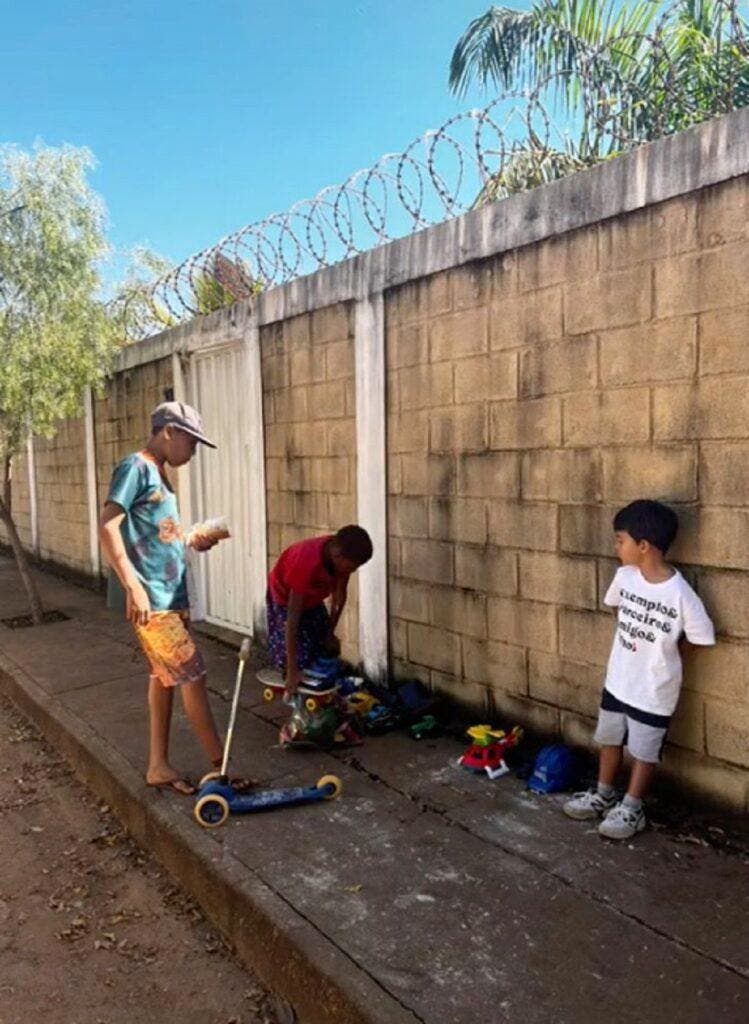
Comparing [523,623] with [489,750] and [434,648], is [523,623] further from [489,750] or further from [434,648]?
[434,648]

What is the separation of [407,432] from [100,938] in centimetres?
289

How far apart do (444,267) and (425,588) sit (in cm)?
180

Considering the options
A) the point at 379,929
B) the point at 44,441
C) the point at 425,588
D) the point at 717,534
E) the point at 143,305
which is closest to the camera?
the point at 379,929

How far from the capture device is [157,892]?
3146 millimetres

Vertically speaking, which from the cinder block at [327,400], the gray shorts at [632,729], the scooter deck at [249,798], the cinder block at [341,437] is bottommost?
the scooter deck at [249,798]

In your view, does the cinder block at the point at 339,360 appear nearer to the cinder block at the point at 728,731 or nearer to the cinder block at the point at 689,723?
the cinder block at the point at 689,723

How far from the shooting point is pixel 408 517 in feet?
14.8

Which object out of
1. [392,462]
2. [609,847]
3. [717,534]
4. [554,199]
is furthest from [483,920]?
[554,199]

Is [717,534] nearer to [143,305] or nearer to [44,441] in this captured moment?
[143,305]

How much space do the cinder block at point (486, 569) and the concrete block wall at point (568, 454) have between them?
0.03ft

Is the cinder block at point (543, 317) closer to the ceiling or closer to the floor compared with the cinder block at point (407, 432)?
closer to the ceiling

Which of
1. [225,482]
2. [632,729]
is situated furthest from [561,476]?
Result: [225,482]

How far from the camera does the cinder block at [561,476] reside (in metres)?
3.43

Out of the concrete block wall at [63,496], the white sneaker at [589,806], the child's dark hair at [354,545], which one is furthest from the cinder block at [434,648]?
the concrete block wall at [63,496]
